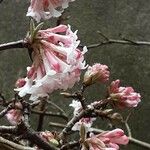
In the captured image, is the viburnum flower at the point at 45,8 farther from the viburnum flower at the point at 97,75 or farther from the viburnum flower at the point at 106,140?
the viburnum flower at the point at 97,75

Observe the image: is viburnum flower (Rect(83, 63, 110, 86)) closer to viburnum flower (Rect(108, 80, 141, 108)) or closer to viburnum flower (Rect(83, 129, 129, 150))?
viburnum flower (Rect(108, 80, 141, 108))

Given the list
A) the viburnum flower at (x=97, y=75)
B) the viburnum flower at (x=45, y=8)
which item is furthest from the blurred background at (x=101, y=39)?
the viburnum flower at (x=45, y=8)

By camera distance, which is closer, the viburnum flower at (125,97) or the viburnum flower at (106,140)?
the viburnum flower at (106,140)

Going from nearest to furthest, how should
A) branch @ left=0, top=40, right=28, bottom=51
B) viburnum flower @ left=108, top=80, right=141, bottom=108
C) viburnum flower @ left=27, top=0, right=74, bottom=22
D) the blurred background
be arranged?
1. branch @ left=0, top=40, right=28, bottom=51
2. viburnum flower @ left=27, top=0, right=74, bottom=22
3. viburnum flower @ left=108, top=80, right=141, bottom=108
4. the blurred background

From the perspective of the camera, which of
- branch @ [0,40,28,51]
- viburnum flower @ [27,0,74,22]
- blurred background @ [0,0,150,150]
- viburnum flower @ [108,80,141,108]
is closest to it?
branch @ [0,40,28,51]

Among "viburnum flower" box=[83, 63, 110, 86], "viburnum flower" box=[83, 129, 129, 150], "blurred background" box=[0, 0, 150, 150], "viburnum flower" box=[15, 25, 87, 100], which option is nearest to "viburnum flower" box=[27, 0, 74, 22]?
"viburnum flower" box=[15, 25, 87, 100]

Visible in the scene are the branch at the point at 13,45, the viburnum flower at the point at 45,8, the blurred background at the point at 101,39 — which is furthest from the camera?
the blurred background at the point at 101,39

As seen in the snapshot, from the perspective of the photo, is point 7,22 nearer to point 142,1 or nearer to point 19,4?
point 19,4
